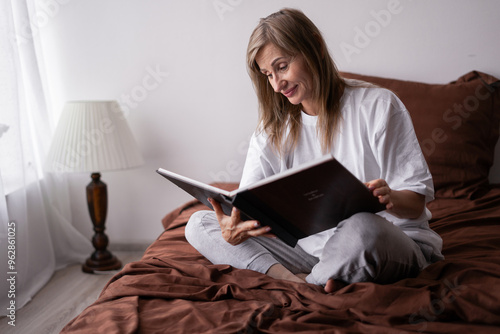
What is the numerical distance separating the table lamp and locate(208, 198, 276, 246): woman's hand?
1.03m

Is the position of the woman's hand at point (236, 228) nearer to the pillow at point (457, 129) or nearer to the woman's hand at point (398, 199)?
the woman's hand at point (398, 199)

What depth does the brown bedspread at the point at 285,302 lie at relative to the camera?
1.02 meters

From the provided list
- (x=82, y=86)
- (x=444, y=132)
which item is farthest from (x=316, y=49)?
(x=82, y=86)

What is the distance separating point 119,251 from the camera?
2.72 metres

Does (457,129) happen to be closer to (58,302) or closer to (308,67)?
(308,67)

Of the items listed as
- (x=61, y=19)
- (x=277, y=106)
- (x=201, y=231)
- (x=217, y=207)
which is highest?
(x=61, y=19)

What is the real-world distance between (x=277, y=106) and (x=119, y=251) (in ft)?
5.06

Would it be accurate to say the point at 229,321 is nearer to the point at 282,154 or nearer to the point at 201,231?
the point at 201,231

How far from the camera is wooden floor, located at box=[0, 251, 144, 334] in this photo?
185 centimetres

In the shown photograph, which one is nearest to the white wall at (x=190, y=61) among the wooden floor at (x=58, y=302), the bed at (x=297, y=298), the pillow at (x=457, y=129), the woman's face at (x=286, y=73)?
the pillow at (x=457, y=129)

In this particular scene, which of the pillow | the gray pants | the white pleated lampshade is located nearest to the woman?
the gray pants

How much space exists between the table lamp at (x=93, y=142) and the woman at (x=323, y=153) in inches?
34.2

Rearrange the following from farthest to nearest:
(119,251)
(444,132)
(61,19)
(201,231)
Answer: (119,251) < (61,19) < (444,132) < (201,231)

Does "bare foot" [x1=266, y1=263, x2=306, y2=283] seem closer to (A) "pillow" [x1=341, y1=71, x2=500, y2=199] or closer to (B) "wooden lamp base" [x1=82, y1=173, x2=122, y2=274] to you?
(A) "pillow" [x1=341, y1=71, x2=500, y2=199]
